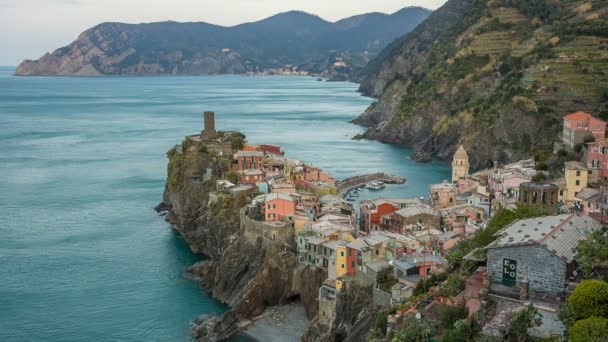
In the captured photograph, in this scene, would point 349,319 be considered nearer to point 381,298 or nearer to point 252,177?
point 381,298

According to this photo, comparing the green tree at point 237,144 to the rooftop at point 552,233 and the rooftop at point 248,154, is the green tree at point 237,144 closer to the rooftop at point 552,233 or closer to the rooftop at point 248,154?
the rooftop at point 248,154

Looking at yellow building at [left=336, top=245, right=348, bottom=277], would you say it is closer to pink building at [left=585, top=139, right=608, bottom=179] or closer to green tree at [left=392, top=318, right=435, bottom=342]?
green tree at [left=392, top=318, right=435, bottom=342]

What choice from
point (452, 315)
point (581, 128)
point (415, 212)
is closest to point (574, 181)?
point (415, 212)

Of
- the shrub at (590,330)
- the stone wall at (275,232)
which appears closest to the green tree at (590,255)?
the shrub at (590,330)

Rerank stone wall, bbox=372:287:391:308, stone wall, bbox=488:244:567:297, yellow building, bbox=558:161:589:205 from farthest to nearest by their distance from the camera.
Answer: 1. yellow building, bbox=558:161:589:205
2. stone wall, bbox=372:287:391:308
3. stone wall, bbox=488:244:567:297

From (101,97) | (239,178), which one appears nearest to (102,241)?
(239,178)

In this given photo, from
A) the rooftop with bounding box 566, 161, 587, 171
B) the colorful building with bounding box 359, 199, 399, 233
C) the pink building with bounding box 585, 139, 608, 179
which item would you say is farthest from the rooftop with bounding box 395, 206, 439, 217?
the pink building with bounding box 585, 139, 608, 179
